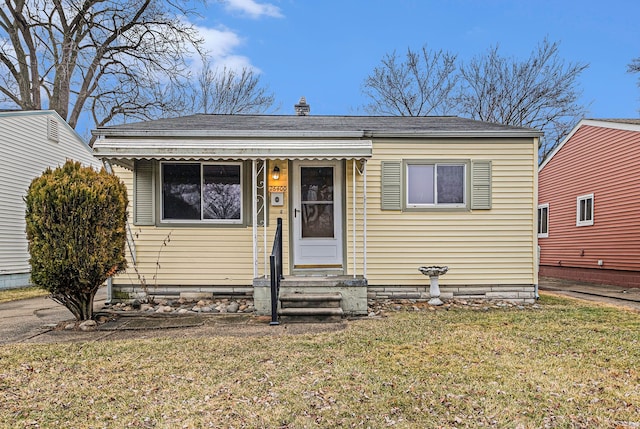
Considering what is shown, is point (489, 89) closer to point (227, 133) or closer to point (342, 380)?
point (227, 133)

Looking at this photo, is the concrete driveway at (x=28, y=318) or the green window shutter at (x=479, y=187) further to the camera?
the green window shutter at (x=479, y=187)

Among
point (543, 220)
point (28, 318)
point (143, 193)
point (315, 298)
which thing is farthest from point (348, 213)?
point (543, 220)

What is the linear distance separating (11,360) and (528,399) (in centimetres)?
518

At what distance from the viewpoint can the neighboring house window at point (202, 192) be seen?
7406 millimetres

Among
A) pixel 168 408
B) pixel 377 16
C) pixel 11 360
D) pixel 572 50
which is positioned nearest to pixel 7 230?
pixel 11 360

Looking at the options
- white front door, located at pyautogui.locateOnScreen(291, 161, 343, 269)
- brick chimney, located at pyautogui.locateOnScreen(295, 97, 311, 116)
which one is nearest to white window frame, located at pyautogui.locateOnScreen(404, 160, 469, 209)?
white front door, located at pyautogui.locateOnScreen(291, 161, 343, 269)

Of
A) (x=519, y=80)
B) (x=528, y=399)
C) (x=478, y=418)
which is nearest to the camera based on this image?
(x=478, y=418)

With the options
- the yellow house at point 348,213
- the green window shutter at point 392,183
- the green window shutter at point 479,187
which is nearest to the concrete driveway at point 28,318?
the yellow house at point 348,213

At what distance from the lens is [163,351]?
4.64 metres

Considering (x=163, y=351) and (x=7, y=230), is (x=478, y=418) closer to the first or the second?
(x=163, y=351)

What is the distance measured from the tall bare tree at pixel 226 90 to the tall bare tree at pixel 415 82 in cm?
714

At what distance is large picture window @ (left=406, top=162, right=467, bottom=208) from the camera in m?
7.54

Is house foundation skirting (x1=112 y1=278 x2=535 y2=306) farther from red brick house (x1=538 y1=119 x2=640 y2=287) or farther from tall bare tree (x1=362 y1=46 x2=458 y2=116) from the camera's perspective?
tall bare tree (x1=362 y1=46 x2=458 y2=116)

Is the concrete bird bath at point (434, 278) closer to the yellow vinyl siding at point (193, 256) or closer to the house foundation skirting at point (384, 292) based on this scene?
the house foundation skirting at point (384, 292)
